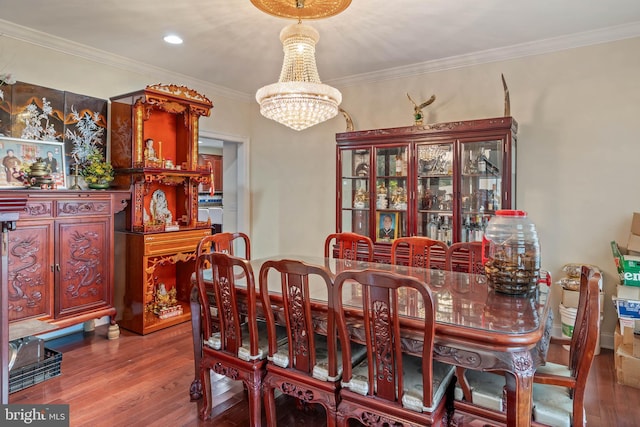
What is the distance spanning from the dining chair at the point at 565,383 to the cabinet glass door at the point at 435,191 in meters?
1.91

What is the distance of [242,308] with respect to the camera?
2152 millimetres

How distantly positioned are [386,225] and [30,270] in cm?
314

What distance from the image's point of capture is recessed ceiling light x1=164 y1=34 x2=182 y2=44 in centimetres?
333

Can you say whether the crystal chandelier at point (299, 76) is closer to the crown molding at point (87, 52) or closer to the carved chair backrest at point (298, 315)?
the carved chair backrest at point (298, 315)

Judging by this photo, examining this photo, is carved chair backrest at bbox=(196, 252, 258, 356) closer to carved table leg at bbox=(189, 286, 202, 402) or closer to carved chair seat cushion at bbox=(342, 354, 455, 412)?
carved table leg at bbox=(189, 286, 202, 402)

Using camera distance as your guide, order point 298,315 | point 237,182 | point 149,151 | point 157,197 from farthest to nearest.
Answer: point 237,182 → point 157,197 → point 149,151 → point 298,315

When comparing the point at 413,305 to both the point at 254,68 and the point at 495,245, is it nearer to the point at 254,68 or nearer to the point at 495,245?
the point at 495,245

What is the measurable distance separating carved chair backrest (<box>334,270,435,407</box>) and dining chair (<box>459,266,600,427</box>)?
305mm

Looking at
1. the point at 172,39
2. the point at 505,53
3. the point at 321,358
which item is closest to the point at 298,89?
the point at 321,358

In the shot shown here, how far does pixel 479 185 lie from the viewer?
11.7ft

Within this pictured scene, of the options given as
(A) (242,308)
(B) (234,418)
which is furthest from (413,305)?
(B) (234,418)

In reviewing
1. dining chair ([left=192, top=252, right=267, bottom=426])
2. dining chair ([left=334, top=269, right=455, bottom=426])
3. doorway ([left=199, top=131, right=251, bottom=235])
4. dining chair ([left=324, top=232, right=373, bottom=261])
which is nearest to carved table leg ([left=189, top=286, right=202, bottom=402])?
dining chair ([left=192, top=252, right=267, bottom=426])

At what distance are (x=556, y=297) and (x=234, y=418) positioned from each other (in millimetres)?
3016

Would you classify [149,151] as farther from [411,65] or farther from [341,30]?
[411,65]
